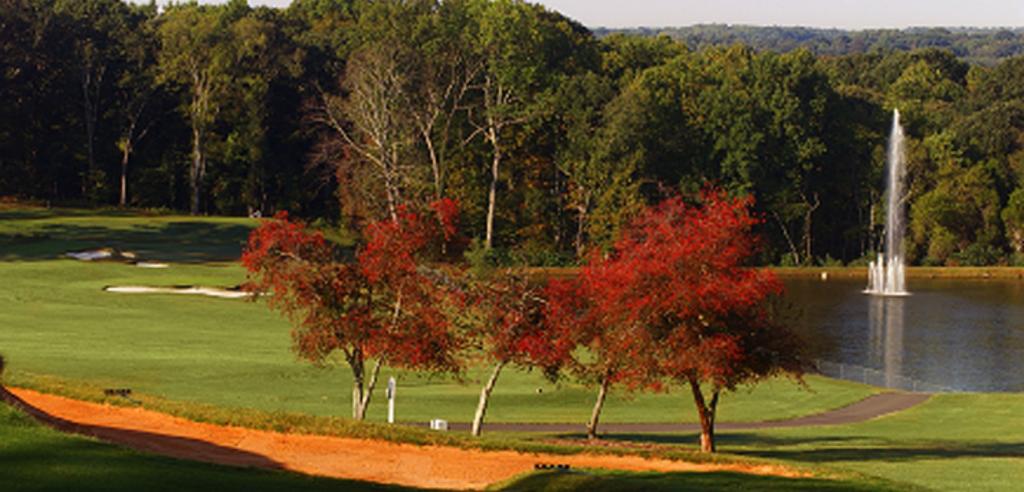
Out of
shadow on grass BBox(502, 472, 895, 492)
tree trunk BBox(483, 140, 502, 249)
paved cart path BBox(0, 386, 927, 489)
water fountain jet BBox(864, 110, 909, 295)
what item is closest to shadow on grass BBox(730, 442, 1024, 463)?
paved cart path BBox(0, 386, 927, 489)

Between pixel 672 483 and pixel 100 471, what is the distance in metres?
8.84

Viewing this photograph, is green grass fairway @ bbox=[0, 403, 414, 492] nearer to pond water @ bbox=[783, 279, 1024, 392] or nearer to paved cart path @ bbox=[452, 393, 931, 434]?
paved cart path @ bbox=[452, 393, 931, 434]

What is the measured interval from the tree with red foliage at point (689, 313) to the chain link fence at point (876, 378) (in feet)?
60.0

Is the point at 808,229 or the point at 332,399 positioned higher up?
the point at 808,229

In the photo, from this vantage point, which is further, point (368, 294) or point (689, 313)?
point (689, 313)

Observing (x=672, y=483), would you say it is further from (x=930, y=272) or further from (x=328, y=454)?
(x=930, y=272)

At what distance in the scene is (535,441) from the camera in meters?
28.3

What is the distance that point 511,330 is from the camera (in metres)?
31.0

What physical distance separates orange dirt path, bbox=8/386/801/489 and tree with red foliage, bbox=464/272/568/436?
462 centimetres

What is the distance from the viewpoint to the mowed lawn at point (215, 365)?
1455 inches

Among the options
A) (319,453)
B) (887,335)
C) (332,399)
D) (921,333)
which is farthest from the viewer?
(921,333)

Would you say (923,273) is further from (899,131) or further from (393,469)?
(393,469)

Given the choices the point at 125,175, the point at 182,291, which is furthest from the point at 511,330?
the point at 125,175

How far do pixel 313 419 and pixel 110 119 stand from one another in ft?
263
